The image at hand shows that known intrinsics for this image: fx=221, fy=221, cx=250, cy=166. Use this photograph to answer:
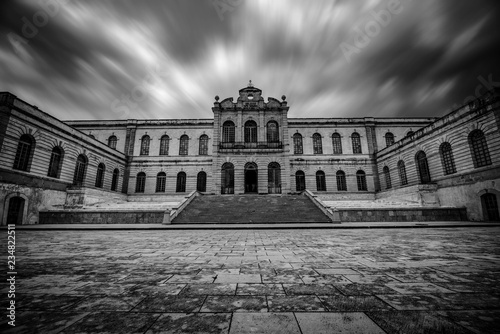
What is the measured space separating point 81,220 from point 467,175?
25615mm

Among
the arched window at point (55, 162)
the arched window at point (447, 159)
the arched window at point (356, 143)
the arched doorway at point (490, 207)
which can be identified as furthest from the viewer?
the arched window at point (356, 143)

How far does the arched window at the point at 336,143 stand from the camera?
89.5 ft

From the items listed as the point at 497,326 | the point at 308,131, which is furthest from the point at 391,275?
the point at 308,131

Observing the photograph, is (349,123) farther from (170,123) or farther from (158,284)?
(158,284)

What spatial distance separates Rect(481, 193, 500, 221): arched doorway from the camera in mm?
13309

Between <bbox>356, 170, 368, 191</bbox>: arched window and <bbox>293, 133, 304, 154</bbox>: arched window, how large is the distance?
23.3 ft

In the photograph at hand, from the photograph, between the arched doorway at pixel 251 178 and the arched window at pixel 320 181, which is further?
the arched window at pixel 320 181

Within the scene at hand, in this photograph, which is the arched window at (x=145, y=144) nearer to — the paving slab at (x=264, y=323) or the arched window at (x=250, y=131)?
the arched window at (x=250, y=131)

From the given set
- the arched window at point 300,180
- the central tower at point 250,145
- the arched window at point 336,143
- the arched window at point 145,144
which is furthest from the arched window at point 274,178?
the arched window at point 145,144

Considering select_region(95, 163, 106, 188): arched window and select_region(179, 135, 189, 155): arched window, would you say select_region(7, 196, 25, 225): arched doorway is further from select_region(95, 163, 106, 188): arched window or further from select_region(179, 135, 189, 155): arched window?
select_region(179, 135, 189, 155): arched window

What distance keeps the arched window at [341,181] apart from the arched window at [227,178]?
1259cm

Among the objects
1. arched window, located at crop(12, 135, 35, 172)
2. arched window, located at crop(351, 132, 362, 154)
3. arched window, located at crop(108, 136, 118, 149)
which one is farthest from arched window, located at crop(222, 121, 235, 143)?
arched window, located at crop(12, 135, 35, 172)

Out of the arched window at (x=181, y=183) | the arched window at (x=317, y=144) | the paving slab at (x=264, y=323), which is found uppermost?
the arched window at (x=317, y=144)

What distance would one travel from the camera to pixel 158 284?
272 centimetres
